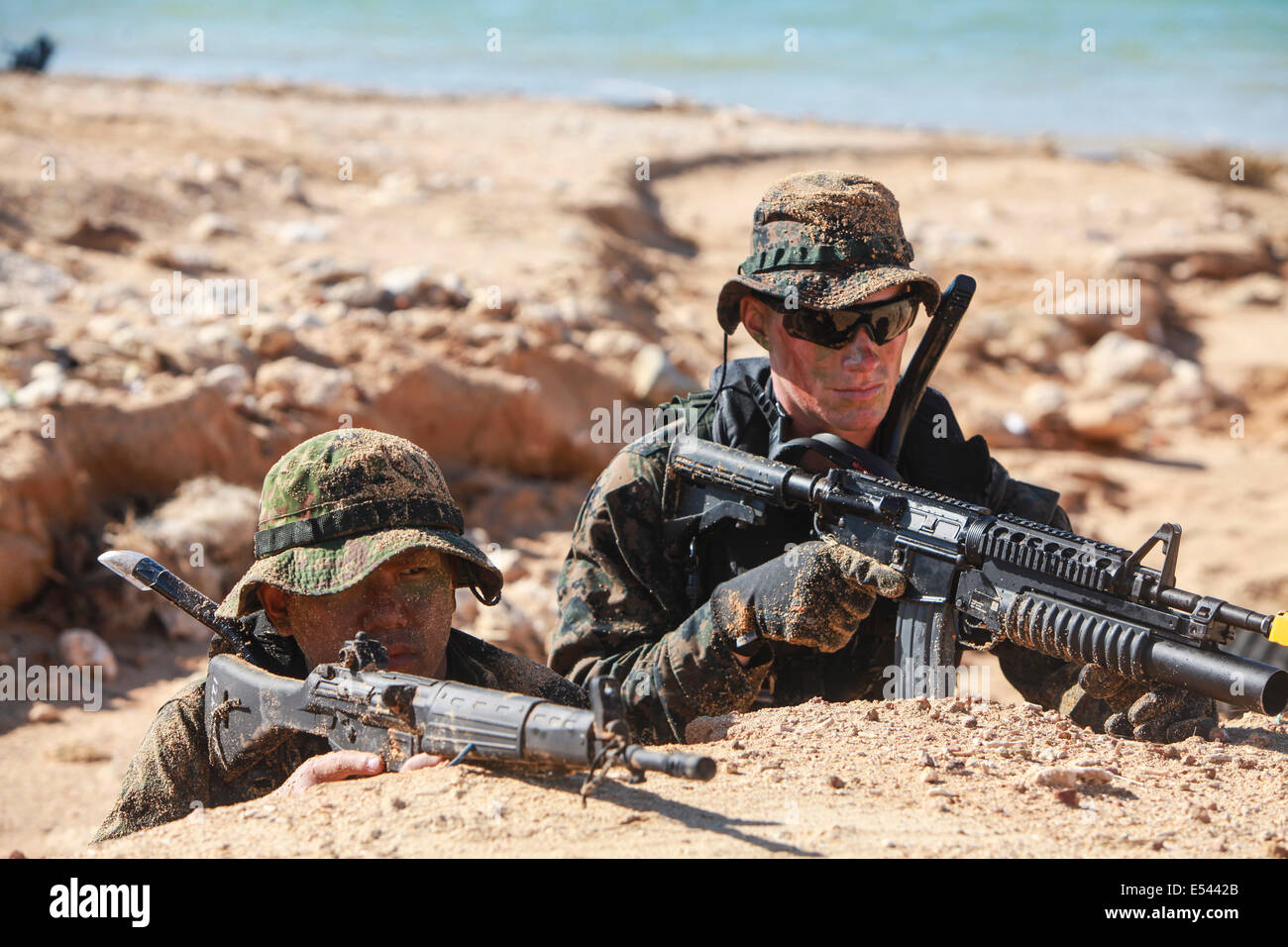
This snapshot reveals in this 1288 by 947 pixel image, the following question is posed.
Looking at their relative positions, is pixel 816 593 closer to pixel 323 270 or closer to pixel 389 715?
pixel 389 715

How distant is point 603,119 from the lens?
25.8m

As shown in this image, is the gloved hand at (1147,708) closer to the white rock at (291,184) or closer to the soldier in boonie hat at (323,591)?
the soldier in boonie hat at (323,591)

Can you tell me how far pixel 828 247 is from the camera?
387cm

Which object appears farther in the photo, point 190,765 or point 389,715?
point 190,765

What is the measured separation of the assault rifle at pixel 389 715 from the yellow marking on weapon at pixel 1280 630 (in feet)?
4.08

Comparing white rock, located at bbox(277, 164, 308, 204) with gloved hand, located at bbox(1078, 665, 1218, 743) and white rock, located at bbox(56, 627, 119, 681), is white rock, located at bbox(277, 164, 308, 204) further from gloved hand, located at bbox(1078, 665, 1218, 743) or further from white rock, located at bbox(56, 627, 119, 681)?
gloved hand, located at bbox(1078, 665, 1218, 743)

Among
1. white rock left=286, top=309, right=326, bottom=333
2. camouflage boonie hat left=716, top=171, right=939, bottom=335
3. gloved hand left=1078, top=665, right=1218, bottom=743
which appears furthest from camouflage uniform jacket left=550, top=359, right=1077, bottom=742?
white rock left=286, top=309, right=326, bottom=333

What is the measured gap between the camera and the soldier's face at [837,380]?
150 inches

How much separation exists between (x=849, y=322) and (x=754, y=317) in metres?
0.44

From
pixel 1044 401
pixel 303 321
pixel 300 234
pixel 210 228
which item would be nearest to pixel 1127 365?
pixel 1044 401

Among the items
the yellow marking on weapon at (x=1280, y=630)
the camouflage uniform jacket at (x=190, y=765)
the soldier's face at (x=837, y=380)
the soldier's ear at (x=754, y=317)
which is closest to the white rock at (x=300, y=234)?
the soldier's ear at (x=754, y=317)

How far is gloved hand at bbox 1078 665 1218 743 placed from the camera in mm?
3236

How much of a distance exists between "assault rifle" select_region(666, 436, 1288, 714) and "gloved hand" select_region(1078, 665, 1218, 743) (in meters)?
0.19
